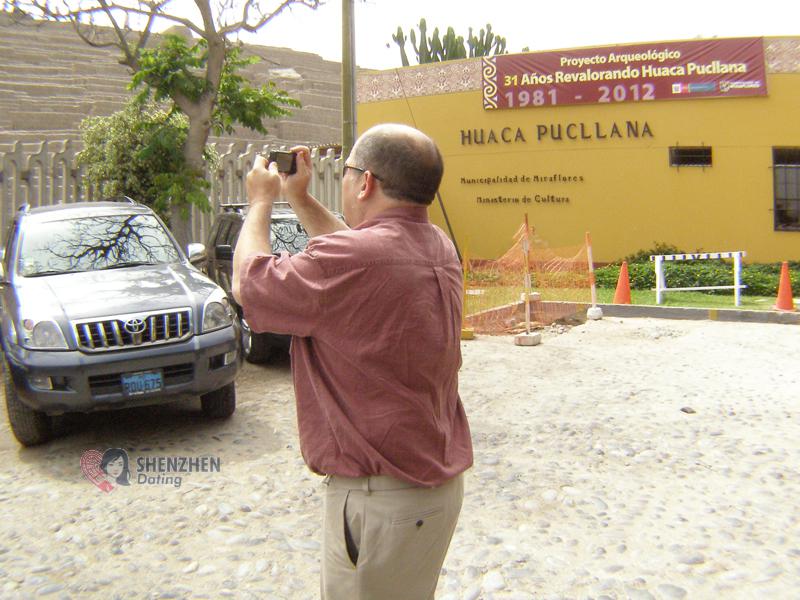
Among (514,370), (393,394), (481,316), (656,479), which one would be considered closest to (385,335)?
(393,394)

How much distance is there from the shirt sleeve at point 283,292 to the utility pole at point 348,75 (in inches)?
340

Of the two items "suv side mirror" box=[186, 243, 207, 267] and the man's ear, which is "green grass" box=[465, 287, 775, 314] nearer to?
"suv side mirror" box=[186, 243, 207, 267]

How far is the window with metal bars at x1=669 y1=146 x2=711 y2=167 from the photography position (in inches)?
677

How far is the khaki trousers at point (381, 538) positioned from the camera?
78.5 inches

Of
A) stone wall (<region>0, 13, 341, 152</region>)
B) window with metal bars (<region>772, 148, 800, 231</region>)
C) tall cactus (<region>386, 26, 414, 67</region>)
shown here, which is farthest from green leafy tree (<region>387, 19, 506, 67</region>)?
window with metal bars (<region>772, 148, 800, 231</region>)

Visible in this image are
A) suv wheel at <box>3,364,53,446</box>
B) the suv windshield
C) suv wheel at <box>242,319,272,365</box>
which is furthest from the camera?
suv wheel at <box>242,319,272,365</box>

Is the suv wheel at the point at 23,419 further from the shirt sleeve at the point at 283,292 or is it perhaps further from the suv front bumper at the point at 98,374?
the shirt sleeve at the point at 283,292

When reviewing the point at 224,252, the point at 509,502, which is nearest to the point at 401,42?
the point at 224,252

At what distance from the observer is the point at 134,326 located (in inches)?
232

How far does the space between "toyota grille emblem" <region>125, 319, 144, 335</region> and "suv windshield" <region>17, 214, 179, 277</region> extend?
119cm

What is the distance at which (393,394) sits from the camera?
1984 millimetres

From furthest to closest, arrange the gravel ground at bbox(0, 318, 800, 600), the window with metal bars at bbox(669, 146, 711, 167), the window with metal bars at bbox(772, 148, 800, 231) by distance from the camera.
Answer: the window with metal bars at bbox(669, 146, 711, 167)
the window with metal bars at bbox(772, 148, 800, 231)
the gravel ground at bbox(0, 318, 800, 600)

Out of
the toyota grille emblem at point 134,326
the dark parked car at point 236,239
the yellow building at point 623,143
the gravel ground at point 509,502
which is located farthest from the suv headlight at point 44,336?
the yellow building at point 623,143

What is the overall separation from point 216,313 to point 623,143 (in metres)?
13.4
